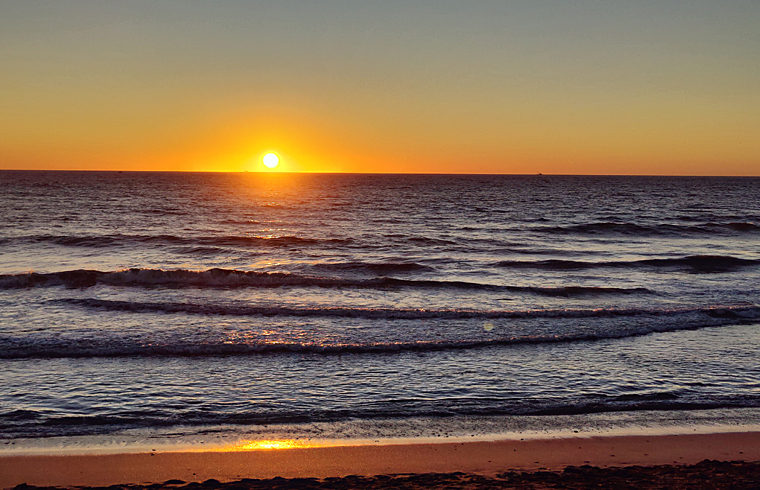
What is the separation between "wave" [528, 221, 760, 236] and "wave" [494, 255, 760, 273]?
14.6 meters

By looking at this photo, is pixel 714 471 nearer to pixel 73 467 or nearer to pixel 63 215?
pixel 73 467

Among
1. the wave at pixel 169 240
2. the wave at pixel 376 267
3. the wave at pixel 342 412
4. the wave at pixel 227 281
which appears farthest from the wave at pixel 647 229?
the wave at pixel 342 412

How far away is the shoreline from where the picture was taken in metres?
6.61

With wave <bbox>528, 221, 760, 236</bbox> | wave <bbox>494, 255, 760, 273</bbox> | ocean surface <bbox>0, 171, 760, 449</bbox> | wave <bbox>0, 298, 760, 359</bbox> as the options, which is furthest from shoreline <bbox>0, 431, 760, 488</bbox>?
wave <bbox>528, 221, 760, 236</bbox>

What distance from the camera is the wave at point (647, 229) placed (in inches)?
1720

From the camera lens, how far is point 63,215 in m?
49.7

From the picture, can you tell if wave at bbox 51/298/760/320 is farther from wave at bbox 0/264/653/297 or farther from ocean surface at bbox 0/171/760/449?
wave at bbox 0/264/653/297

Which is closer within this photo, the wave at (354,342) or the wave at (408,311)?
the wave at (354,342)

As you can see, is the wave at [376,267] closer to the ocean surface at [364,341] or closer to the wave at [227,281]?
the ocean surface at [364,341]

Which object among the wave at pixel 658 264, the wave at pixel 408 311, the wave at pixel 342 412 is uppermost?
the wave at pixel 342 412

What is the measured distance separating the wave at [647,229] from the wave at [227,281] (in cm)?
2374

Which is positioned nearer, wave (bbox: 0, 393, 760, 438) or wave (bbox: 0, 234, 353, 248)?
wave (bbox: 0, 393, 760, 438)

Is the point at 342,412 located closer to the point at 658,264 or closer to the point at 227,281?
the point at 227,281

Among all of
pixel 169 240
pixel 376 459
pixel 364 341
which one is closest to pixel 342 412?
pixel 376 459
